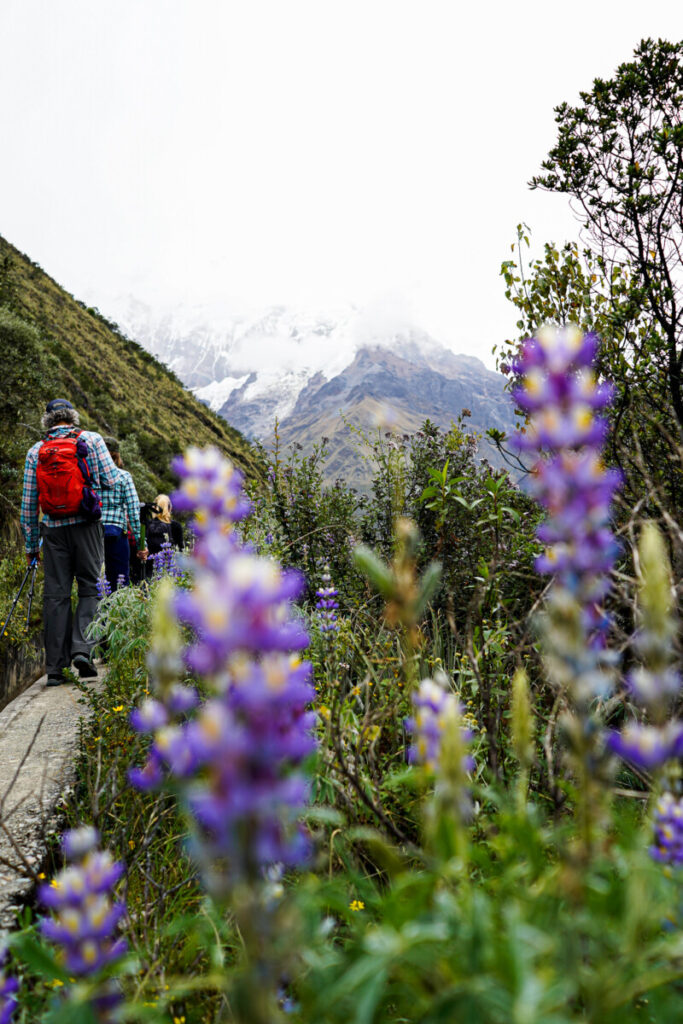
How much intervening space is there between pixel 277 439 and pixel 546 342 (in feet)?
19.0

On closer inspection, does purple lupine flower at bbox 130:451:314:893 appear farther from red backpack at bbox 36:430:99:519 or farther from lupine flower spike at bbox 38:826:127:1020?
red backpack at bbox 36:430:99:519

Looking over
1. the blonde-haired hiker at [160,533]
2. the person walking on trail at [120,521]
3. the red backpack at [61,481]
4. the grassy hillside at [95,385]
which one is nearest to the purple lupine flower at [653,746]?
the red backpack at [61,481]

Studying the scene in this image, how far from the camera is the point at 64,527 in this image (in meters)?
4.90

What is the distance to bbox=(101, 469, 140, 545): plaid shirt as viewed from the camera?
6043 mm

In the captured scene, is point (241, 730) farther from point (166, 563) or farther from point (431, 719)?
point (166, 563)

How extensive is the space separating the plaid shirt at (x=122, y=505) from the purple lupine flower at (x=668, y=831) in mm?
5576

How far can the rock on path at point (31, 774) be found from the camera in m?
2.20

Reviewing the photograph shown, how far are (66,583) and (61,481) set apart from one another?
86cm

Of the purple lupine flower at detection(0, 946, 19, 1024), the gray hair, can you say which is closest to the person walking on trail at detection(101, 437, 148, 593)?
the gray hair

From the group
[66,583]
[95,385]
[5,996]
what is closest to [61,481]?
[66,583]

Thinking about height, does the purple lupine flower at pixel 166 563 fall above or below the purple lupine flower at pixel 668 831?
below

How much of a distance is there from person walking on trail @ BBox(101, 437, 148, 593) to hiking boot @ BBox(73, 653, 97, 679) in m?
1.06

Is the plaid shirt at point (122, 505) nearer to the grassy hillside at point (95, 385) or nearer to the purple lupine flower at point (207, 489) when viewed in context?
the grassy hillside at point (95, 385)

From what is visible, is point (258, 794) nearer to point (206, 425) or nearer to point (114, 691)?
point (114, 691)
